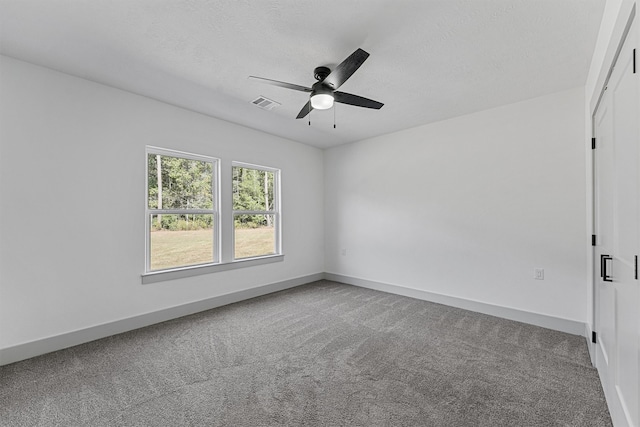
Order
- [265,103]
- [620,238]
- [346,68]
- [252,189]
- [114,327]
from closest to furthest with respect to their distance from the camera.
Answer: [620,238]
[346,68]
[114,327]
[265,103]
[252,189]

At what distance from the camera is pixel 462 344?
274 cm

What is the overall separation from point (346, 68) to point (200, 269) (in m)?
3.04

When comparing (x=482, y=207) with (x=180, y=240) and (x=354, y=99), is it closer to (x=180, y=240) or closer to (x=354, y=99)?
(x=354, y=99)

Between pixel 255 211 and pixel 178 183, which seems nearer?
pixel 178 183

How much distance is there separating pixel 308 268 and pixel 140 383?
3384mm

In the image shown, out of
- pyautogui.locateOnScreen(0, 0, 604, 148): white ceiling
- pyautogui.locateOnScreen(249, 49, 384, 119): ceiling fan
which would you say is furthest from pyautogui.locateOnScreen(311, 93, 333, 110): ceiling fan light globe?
pyautogui.locateOnScreen(0, 0, 604, 148): white ceiling

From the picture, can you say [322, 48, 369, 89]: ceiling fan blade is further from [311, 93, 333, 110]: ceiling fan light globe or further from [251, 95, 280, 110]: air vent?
[251, 95, 280, 110]: air vent

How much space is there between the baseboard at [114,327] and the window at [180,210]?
538 mm

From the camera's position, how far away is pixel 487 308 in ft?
11.7

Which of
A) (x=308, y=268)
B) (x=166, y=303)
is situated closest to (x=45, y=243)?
(x=166, y=303)

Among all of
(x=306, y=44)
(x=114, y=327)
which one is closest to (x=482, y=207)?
(x=306, y=44)

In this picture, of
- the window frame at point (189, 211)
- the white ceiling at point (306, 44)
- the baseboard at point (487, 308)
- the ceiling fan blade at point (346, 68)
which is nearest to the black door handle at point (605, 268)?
the baseboard at point (487, 308)

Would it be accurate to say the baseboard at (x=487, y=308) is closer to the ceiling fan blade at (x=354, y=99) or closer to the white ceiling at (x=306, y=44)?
the white ceiling at (x=306, y=44)

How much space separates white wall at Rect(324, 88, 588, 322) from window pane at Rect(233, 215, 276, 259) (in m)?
1.44
